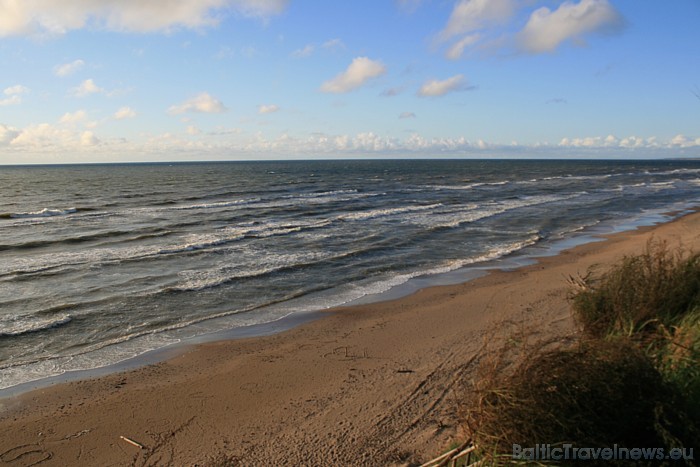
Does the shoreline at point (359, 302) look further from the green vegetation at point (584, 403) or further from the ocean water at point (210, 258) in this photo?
the green vegetation at point (584, 403)

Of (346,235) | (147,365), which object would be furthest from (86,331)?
(346,235)

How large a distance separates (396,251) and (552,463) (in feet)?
49.4

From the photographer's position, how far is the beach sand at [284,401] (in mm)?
5543

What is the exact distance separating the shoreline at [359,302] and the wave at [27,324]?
284cm

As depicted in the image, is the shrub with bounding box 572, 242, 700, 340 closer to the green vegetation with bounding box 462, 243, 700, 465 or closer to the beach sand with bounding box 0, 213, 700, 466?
the beach sand with bounding box 0, 213, 700, 466

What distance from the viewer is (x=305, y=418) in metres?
6.19

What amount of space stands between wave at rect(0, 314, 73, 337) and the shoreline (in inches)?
112

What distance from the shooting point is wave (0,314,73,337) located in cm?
1005

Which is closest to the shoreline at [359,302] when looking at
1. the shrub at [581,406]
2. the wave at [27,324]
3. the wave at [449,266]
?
the wave at [449,266]

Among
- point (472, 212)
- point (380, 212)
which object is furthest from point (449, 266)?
point (472, 212)

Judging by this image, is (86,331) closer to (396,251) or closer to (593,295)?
(593,295)

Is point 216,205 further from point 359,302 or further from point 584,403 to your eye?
point 584,403

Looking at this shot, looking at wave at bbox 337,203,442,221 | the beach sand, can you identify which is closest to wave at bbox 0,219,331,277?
wave at bbox 337,203,442,221

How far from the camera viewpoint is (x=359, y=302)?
12.0 m
